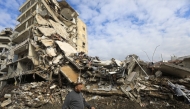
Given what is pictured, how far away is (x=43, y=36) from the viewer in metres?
18.4

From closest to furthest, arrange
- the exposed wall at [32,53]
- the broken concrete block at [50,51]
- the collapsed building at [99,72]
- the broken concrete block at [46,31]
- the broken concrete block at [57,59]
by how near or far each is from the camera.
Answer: the collapsed building at [99,72] < the broken concrete block at [57,59] < the broken concrete block at [50,51] < the exposed wall at [32,53] < the broken concrete block at [46,31]

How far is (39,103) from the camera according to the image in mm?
9555

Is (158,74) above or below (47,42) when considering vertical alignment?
below

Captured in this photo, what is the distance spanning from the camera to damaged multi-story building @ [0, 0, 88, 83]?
1617 cm

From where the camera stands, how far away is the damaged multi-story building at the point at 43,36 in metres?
16.2

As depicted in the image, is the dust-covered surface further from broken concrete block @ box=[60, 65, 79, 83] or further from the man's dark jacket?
the man's dark jacket

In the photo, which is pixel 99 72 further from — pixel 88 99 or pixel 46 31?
pixel 46 31

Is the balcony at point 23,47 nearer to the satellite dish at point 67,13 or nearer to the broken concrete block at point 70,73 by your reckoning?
the satellite dish at point 67,13

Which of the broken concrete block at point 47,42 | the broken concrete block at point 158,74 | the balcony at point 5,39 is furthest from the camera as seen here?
the balcony at point 5,39

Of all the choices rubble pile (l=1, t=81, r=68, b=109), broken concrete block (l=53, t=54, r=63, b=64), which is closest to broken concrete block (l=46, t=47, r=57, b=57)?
broken concrete block (l=53, t=54, r=63, b=64)

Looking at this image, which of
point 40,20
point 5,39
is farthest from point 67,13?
point 5,39

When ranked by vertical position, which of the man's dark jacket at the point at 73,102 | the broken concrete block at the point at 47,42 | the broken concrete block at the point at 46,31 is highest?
the broken concrete block at the point at 46,31

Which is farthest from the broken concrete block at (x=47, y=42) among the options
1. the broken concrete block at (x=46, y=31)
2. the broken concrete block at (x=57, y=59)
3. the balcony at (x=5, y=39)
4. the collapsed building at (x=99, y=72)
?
the balcony at (x=5, y=39)

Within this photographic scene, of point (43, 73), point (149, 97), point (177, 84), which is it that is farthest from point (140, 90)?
point (43, 73)
